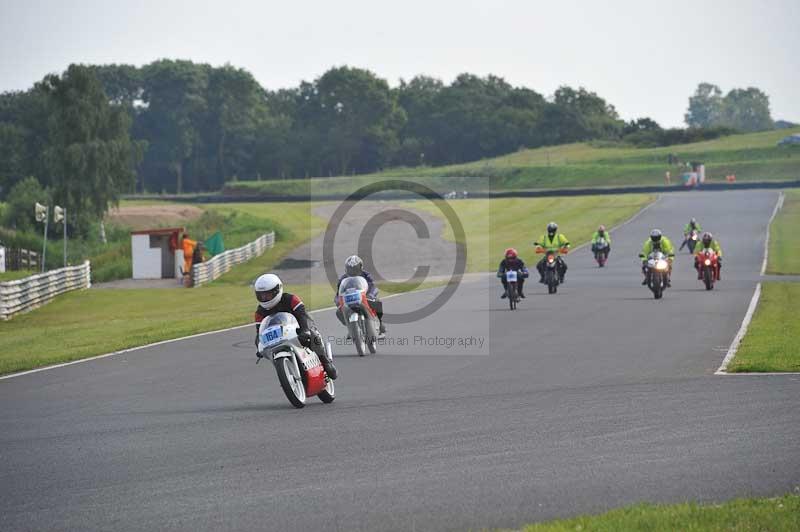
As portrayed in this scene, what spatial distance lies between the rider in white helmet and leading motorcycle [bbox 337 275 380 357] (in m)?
4.89

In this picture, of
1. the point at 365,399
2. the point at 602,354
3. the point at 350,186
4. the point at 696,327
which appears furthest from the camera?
the point at 350,186

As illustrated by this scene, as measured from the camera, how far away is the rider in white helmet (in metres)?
13.0

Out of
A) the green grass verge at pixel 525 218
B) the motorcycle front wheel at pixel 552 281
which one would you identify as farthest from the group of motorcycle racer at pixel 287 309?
the green grass verge at pixel 525 218

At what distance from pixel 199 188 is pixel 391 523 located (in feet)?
448

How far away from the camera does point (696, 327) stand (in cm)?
2275

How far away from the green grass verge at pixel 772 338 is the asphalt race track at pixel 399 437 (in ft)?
1.74

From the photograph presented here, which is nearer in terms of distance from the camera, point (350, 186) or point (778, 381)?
point (778, 381)

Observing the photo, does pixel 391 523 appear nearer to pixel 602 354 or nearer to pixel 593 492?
pixel 593 492

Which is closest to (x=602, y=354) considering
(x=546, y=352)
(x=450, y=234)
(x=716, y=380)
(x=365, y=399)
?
(x=546, y=352)

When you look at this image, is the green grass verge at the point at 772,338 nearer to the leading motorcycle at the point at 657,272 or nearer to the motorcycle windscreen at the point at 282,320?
the leading motorcycle at the point at 657,272

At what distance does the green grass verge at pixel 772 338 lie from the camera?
634 inches

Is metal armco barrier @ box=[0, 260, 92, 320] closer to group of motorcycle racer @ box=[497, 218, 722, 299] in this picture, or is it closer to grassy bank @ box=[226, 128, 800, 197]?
group of motorcycle racer @ box=[497, 218, 722, 299]

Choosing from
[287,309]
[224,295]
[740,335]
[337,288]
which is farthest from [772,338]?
[224,295]

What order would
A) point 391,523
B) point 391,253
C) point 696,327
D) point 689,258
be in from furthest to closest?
point 391,253 < point 689,258 < point 696,327 < point 391,523
